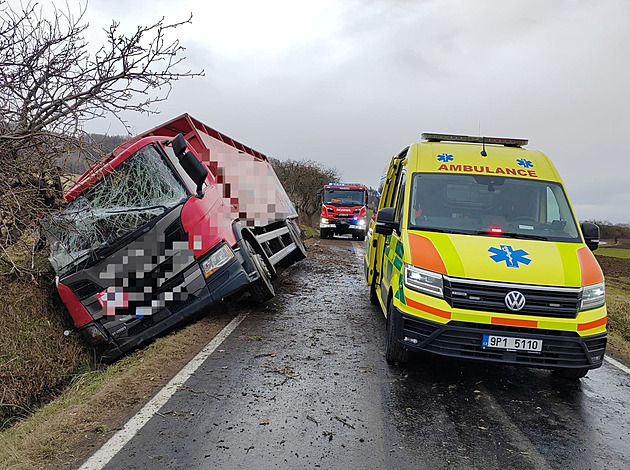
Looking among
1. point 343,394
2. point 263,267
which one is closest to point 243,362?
point 343,394

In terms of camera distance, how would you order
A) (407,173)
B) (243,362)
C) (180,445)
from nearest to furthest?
1. (180,445)
2. (243,362)
3. (407,173)

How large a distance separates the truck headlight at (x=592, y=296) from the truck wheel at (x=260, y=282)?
12.8ft

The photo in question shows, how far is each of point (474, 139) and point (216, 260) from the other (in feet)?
12.6

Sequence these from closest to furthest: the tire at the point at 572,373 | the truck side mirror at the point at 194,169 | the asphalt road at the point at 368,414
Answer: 1. the asphalt road at the point at 368,414
2. the tire at the point at 572,373
3. the truck side mirror at the point at 194,169

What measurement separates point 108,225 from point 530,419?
195 inches

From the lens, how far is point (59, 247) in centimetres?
605

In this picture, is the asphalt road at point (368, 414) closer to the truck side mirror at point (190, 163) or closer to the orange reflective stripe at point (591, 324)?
the orange reflective stripe at point (591, 324)

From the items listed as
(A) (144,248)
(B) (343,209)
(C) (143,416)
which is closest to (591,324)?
(C) (143,416)

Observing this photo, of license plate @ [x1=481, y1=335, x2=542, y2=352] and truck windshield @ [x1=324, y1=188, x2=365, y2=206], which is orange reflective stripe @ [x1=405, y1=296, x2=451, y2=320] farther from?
truck windshield @ [x1=324, y1=188, x2=365, y2=206]

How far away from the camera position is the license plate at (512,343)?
170 inches

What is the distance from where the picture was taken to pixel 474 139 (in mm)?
6840

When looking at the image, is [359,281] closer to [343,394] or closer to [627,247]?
[343,394]

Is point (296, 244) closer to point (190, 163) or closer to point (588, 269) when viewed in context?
point (190, 163)

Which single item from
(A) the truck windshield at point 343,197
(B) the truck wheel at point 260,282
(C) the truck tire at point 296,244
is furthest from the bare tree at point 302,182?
(B) the truck wheel at point 260,282
